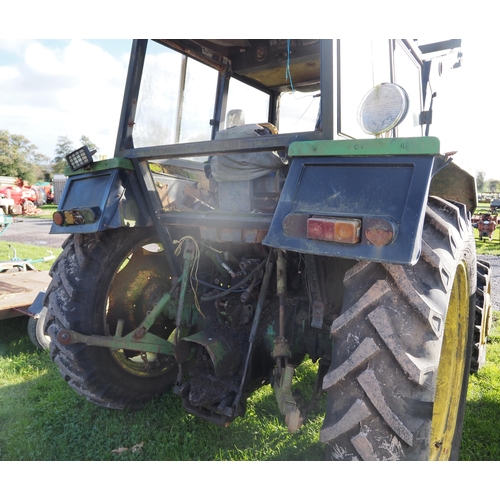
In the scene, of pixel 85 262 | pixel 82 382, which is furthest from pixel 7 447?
pixel 85 262

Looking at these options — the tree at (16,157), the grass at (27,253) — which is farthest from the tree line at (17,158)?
the grass at (27,253)

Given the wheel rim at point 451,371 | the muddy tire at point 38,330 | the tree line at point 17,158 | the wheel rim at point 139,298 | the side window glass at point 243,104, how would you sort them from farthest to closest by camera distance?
the tree line at point 17,158, the muddy tire at point 38,330, the side window glass at point 243,104, the wheel rim at point 139,298, the wheel rim at point 451,371

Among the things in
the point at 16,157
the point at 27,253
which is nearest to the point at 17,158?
the point at 16,157

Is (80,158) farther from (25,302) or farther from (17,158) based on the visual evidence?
(17,158)

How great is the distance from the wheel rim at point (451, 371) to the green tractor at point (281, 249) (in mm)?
10

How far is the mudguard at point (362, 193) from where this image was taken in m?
1.42

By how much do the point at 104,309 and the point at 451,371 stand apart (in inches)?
82.7

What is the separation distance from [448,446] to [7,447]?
103 inches

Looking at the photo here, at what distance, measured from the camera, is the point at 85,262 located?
2500 mm

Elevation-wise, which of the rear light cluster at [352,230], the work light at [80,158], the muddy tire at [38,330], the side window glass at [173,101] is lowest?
the muddy tire at [38,330]

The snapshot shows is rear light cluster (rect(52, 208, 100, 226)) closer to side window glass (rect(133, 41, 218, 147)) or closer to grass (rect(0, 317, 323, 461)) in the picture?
side window glass (rect(133, 41, 218, 147))

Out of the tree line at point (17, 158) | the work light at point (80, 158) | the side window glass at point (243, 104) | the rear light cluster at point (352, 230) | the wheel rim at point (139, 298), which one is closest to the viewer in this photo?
the rear light cluster at point (352, 230)

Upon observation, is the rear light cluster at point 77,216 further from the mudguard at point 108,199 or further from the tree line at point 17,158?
the tree line at point 17,158

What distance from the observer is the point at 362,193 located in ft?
5.04
